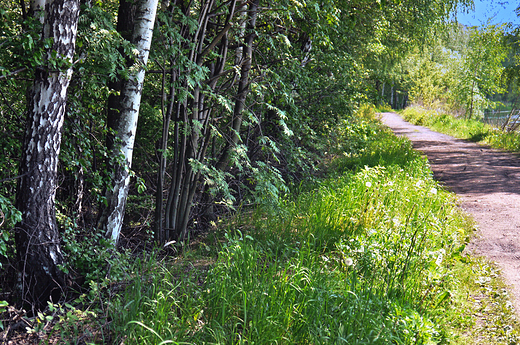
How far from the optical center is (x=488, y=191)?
7160mm

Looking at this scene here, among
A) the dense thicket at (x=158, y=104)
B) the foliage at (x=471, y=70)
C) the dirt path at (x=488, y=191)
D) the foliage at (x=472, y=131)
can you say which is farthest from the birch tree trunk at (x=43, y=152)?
the foliage at (x=472, y=131)

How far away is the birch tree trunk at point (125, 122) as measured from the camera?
11.8 feet

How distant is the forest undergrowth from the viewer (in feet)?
8.39

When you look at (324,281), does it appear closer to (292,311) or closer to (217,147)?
(292,311)

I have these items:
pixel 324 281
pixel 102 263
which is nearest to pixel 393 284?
pixel 324 281

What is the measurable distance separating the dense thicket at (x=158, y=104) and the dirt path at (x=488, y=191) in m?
→ 2.62

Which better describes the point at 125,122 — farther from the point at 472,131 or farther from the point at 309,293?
the point at 472,131

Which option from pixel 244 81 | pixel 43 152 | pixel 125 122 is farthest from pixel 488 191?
pixel 43 152

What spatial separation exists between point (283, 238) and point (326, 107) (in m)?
3.36

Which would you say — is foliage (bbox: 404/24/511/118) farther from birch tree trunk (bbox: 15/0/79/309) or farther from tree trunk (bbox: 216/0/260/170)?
birch tree trunk (bbox: 15/0/79/309)

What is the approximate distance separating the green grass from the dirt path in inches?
11.7

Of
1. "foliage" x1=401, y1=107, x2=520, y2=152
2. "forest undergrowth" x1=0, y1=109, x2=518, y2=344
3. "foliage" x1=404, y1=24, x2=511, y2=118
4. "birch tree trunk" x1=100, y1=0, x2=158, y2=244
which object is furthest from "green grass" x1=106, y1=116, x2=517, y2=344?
"foliage" x1=401, y1=107, x2=520, y2=152

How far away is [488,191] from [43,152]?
24.2 ft

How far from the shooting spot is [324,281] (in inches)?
122
